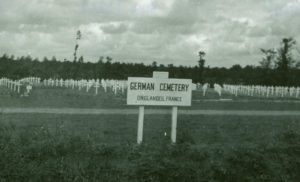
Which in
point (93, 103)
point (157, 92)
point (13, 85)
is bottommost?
point (93, 103)

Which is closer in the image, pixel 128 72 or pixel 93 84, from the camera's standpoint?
pixel 93 84

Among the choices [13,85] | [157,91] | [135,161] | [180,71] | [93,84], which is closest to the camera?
[135,161]

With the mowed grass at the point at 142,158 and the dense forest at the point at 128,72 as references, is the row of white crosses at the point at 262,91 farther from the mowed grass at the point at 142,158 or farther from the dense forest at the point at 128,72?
the mowed grass at the point at 142,158

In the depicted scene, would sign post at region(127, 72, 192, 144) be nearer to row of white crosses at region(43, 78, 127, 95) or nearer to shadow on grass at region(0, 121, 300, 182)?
shadow on grass at region(0, 121, 300, 182)

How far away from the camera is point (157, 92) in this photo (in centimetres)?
1004

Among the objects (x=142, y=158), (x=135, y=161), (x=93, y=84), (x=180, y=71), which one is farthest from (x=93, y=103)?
(x=180, y=71)

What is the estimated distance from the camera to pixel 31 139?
9.18 m

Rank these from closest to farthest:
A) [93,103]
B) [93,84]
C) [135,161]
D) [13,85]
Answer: [135,161]
[93,103]
[13,85]
[93,84]

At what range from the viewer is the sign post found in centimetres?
995

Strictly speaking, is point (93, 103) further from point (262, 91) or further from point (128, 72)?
point (128, 72)

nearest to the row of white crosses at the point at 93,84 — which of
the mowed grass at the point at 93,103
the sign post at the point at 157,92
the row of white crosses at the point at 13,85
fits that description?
the row of white crosses at the point at 13,85

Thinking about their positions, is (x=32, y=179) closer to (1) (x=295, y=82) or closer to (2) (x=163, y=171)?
(2) (x=163, y=171)

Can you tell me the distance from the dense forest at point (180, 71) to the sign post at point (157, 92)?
43.4m

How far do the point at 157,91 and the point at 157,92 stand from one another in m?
0.02
